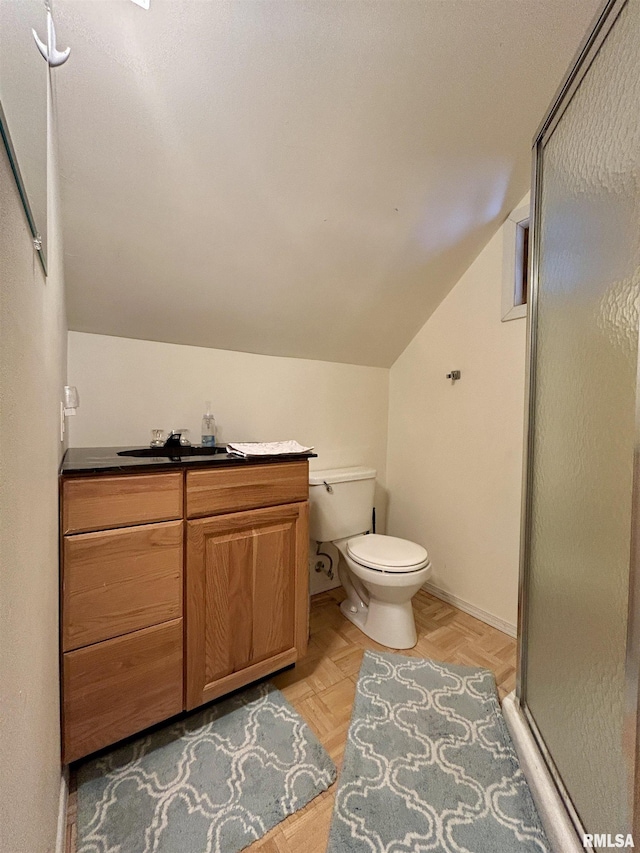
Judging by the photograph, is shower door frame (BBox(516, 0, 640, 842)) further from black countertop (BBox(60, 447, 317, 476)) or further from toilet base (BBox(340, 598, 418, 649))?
black countertop (BBox(60, 447, 317, 476))

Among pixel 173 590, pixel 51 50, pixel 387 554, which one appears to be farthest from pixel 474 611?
pixel 51 50

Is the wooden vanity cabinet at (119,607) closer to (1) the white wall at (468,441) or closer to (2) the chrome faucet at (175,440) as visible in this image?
(2) the chrome faucet at (175,440)

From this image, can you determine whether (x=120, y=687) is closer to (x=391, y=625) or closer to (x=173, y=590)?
(x=173, y=590)

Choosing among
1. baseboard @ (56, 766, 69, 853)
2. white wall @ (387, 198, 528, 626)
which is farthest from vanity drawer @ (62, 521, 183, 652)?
white wall @ (387, 198, 528, 626)

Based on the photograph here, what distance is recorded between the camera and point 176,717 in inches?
46.6

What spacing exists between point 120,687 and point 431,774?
3.20ft

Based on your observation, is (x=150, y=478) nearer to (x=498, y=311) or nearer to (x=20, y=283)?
(x=20, y=283)

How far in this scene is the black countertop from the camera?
96 centimetres

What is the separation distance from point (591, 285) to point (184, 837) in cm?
173

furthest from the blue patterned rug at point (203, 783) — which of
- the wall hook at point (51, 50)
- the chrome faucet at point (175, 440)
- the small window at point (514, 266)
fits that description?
the small window at point (514, 266)

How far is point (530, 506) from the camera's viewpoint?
3.74 feet

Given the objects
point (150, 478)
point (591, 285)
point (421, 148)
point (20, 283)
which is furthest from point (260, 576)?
point (421, 148)

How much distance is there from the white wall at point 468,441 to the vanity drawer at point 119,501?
151 centimetres

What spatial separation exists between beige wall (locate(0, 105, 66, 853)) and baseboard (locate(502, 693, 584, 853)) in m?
1.12
